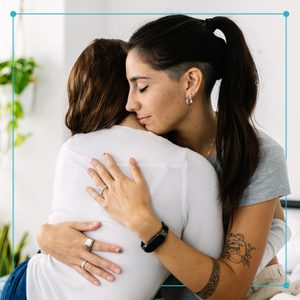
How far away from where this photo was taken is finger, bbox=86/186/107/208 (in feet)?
3.36

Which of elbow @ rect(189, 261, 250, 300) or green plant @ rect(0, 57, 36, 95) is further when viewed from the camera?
green plant @ rect(0, 57, 36, 95)

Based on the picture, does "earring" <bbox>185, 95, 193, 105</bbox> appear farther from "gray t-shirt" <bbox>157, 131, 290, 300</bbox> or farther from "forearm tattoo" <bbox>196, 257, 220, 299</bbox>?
"forearm tattoo" <bbox>196, 257, 220, 299</bbox>

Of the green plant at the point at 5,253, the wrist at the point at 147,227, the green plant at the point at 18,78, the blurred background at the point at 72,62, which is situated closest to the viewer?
the wrist at the point at 147,227

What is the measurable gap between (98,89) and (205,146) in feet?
0.97

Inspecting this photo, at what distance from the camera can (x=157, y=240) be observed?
974 mm

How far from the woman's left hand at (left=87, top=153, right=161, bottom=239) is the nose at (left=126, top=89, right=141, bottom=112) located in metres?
0.12

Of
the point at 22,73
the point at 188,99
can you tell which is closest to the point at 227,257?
the point at 188,99

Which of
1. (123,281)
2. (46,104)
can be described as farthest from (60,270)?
(46,104)

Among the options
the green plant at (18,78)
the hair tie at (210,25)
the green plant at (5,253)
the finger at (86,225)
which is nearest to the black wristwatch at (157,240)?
the finger at (86,225)

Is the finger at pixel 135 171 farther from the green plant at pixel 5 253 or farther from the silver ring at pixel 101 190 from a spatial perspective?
the green plant at pixel 5 253

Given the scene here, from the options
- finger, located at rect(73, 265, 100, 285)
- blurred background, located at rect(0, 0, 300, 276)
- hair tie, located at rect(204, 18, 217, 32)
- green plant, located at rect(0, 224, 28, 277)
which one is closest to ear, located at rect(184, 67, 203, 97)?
hair tie, located at rect(204, 18, 217, 32)

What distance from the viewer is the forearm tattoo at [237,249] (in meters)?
1.06

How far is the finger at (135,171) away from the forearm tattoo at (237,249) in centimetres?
23

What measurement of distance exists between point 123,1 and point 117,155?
75 cm
